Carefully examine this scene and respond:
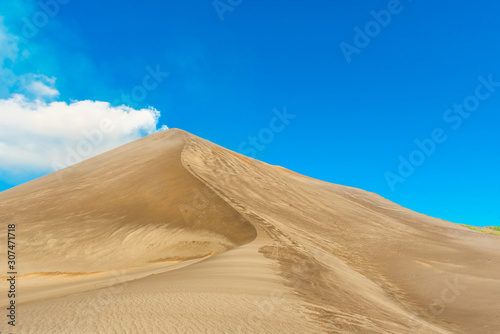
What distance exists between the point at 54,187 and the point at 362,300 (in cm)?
2139

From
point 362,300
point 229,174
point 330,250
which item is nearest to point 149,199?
point 229,174

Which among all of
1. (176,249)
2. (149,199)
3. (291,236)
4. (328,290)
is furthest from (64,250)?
(328,290)

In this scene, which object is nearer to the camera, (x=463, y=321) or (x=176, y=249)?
(x=463, y=321)

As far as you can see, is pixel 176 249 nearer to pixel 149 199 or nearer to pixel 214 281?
pixel 149 199

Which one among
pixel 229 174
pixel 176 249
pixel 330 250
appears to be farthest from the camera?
pixel 229 174

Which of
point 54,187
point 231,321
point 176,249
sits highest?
point 54,187

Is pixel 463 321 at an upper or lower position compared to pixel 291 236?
lower

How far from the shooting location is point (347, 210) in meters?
22.4

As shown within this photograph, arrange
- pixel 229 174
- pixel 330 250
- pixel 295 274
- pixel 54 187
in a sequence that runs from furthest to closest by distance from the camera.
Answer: pixel 54 187 → pixel 229 174 → pixel 330 250 → pixel 295 274

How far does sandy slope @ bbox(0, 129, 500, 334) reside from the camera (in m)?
4.43

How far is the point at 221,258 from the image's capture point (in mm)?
8344

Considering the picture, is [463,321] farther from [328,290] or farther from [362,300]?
[328,290]

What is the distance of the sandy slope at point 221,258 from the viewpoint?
14.5 ft

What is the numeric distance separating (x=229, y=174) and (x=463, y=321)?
14.3 metres
